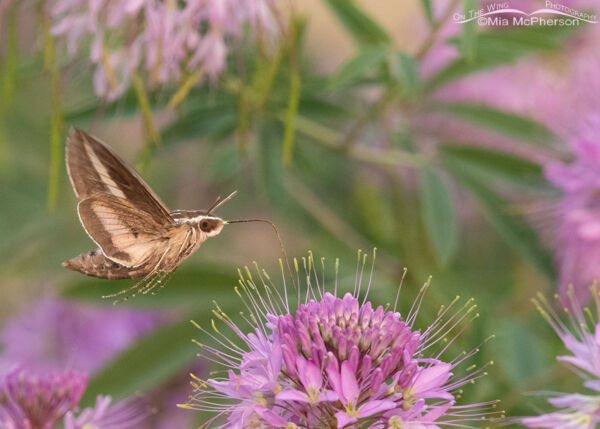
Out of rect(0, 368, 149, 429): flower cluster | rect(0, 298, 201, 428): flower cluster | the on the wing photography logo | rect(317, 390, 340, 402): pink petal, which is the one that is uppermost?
the on the wing photography logo

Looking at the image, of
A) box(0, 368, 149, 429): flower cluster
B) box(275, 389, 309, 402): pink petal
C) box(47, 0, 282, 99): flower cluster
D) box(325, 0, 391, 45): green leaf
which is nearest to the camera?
box(275, 389, 309, 402): pink petal

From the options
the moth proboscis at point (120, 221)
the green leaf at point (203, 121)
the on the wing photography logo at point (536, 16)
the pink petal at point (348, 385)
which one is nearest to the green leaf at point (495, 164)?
the on the wing photography logo at point (536, 16)

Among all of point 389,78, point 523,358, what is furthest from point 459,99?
point 523,358

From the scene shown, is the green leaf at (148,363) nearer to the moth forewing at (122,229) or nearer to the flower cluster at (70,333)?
the flower cluster at (70,333)

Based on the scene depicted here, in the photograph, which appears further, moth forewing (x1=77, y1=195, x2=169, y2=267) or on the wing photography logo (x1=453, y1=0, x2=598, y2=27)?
on the wing photography logo (x1=453, y1=0, x2=598, y2=27)

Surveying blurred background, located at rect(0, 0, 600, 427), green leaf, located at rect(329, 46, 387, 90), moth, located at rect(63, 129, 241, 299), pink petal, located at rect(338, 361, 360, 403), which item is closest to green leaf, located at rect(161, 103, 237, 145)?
blurred background, located at rect(0, 0, 600, 427)

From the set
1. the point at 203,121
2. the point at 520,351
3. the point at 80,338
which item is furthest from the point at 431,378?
the point at 80,338

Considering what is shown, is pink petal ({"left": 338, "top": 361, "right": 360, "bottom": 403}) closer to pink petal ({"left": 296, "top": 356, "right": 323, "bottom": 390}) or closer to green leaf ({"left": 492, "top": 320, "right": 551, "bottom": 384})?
pink petal ({"left": 296, "top": 356, "right": 323, "bottom": 390})

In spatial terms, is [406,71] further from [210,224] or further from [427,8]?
[210,224]
